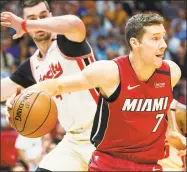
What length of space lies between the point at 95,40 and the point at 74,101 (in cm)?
880

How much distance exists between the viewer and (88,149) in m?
5.58

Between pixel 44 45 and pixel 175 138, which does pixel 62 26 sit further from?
pixel 175 138

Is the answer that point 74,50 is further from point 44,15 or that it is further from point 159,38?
point 159,38

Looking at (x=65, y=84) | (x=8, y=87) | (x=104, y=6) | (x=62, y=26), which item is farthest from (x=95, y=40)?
(x=65, y=84)

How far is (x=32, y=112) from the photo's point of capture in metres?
4.46

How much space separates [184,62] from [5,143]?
4.89 meters

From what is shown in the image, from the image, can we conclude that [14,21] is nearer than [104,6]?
Yes

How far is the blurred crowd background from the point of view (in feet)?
29.3

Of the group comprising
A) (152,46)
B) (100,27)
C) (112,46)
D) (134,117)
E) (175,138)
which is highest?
(152,46)

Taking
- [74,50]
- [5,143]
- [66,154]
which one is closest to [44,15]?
[74,50]

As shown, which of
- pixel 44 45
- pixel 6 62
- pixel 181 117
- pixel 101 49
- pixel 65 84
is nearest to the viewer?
pixel 65 84

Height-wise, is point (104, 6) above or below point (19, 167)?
above

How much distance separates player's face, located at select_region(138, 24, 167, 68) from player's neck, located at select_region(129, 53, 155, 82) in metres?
0.04

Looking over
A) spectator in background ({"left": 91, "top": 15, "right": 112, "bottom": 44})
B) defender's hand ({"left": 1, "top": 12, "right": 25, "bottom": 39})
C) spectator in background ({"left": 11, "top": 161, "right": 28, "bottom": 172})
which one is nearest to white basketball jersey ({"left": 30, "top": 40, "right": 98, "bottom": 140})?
defender's hand ({"left": 1, "top": 12, "right": 25, "bottom": 39})
